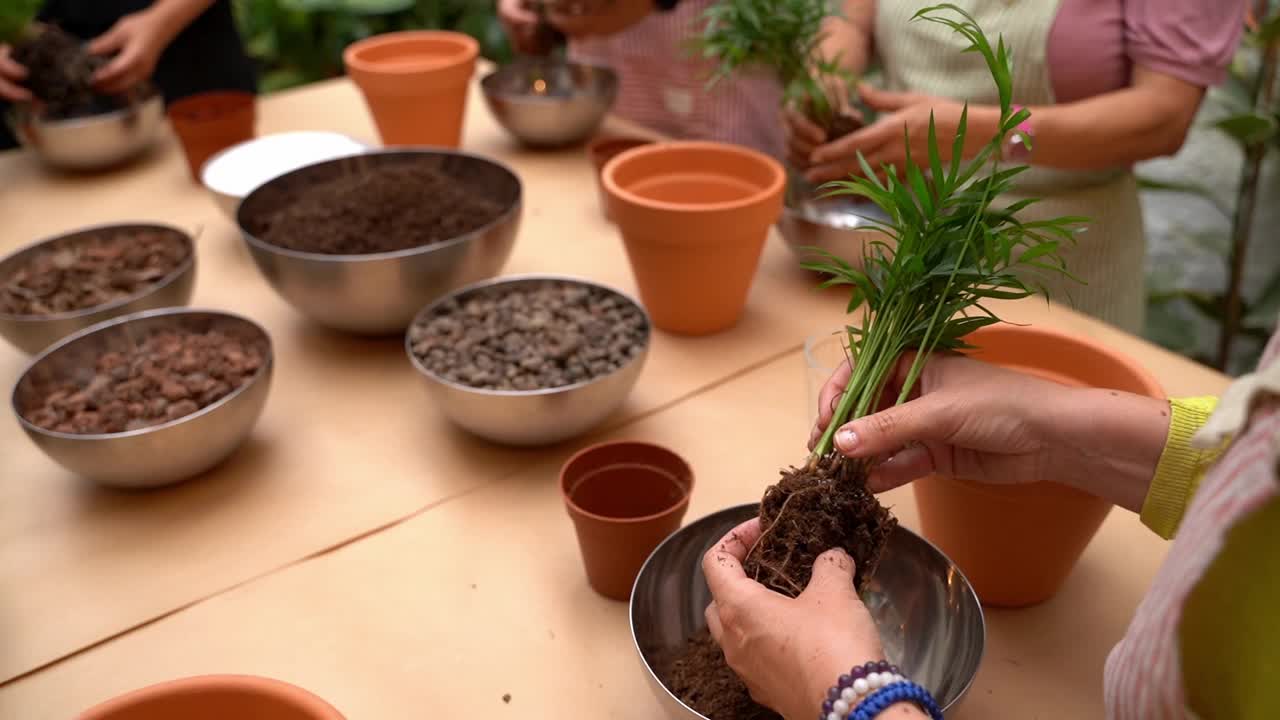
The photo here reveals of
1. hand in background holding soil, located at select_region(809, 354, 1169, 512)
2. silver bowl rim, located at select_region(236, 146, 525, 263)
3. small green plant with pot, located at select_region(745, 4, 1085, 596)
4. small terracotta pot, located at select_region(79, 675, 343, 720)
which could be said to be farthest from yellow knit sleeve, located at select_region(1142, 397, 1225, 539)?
silver bowl rim, located at select_region(236, 146, 525, 263)

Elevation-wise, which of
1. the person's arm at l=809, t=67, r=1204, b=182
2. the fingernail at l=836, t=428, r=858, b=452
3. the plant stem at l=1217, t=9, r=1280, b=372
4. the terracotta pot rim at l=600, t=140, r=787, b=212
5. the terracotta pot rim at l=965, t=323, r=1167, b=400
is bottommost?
the plant stem at l=1217, t=9, r=1280, b=372

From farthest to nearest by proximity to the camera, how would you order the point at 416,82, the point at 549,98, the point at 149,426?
1. the point at 549,98
2. the point at 416,82
3. the point at 149,426

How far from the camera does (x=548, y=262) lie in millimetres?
1796

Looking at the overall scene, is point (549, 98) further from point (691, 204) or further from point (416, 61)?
point (691, 204)

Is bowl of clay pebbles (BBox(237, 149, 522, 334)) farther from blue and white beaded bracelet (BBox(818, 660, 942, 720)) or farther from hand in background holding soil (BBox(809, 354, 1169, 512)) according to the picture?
blue and white beaded bracelet (BBox(818, 660, 942, 720))

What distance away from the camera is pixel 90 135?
6.95 ft

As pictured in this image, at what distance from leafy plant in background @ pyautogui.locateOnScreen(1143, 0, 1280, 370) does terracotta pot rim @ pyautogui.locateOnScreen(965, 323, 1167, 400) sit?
1423 mm

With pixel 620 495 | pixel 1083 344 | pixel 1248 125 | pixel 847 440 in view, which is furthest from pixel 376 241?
pixel 1248 125

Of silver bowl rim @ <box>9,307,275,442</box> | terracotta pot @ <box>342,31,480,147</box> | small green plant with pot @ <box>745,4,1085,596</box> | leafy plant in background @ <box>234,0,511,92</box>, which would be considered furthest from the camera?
leafy plant in background @ <box>234,0,511,92</box>

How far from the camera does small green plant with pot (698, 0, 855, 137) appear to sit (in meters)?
1.65

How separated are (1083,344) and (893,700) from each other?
582mm

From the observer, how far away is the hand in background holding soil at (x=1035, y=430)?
0.91 m

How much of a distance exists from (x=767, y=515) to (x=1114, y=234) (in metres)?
1.21

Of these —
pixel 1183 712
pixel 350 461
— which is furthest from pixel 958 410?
pixel 350 461
